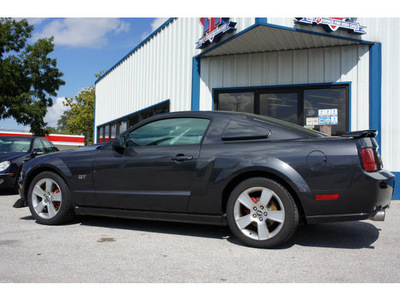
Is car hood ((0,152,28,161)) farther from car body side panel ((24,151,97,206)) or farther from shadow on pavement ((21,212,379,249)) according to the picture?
car body side panel ((24,151,97,206))

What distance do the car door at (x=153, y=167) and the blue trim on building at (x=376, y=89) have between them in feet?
16.7

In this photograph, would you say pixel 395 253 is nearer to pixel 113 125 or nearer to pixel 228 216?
pixel 228 216

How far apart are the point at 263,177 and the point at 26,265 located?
2.33 m

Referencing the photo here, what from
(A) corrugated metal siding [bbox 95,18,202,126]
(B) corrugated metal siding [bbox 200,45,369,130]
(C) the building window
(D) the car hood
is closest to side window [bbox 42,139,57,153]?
(D) the car hood

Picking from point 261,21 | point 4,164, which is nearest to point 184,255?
point 261,21

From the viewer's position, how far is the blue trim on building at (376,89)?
759 centimetres

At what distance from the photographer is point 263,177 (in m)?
3.62

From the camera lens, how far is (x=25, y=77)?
29781 millimetres

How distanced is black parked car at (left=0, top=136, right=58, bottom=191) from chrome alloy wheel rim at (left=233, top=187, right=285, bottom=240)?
238 inches

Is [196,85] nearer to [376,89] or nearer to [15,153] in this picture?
[376,89]

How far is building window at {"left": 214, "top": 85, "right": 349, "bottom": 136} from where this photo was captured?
8062mm

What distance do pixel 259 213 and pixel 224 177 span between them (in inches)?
19.9

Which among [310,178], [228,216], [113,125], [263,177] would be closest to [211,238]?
[228,216]

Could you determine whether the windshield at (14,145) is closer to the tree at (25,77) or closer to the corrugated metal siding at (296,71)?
the corrugated metal siding at (296,71)
